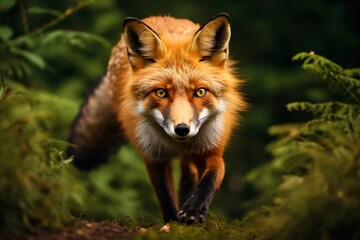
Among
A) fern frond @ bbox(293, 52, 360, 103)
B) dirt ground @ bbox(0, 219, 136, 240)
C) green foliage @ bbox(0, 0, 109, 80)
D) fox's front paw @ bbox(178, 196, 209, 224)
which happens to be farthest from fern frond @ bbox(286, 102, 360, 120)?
green foliage @ bbox(0, 0, 109, 80)

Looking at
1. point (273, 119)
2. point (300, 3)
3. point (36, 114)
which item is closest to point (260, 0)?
point (300, 3)

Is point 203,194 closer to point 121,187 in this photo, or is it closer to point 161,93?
point 161,93

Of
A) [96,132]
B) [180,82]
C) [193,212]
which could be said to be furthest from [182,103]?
[96,132]

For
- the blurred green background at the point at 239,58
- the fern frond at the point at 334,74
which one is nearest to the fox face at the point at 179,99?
the fern frond at the point at 334,74

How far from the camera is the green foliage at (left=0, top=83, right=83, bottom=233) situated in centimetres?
300

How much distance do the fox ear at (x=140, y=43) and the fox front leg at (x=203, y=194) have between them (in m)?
0.99

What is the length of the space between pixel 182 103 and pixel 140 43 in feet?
2.46

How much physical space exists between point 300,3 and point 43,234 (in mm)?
9657

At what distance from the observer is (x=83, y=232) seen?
3404 mm

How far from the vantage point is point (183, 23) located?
6148 millimetres

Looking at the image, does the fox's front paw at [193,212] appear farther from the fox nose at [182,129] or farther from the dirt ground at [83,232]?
the dirt ground at [83,232]

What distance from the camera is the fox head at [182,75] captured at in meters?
4.66

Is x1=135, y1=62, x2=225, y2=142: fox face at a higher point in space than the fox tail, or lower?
higher

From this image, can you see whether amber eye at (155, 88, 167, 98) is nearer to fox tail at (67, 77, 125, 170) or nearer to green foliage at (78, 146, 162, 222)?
fox tail at (67, 77, 125, 170)
